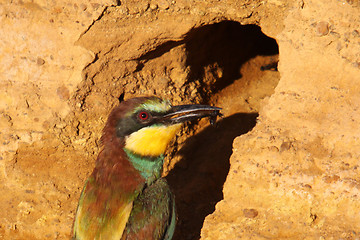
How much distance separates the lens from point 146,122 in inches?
144

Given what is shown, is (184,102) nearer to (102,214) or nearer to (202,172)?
(202,172)

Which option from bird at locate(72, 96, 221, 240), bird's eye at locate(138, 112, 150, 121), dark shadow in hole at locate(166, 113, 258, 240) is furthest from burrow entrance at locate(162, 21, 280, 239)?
bird's eye at locate(138, 112, 150, 121)

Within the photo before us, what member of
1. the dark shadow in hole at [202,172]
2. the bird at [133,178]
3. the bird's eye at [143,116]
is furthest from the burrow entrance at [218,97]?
the bird's eye at [143,116]

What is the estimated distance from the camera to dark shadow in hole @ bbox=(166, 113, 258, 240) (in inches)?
179

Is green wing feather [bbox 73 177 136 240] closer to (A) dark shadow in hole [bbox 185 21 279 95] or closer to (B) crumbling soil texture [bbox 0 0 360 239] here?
(B) crumbling soil texture [bbox 0 0 360 239]

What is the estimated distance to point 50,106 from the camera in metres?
4.08

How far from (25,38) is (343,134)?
103 inches

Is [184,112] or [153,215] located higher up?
[184,112]

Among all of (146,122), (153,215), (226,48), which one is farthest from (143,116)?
(226,48)

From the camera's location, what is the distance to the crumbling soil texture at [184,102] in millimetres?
3373

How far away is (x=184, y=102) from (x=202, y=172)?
0.74 meters

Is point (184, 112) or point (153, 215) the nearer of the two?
point (153, 215)

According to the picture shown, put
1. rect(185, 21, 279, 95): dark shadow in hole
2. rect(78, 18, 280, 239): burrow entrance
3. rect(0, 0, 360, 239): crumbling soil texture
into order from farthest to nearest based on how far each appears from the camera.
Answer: rect(185, 21, 279, 95): dark shadow in hole → rect(78, 18, 280, 239): burrow entrance → rect(0, 0, 360, 239): crumbling soil texture

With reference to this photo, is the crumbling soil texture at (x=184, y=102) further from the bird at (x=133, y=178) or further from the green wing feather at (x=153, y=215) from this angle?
the bird at (x=133, y=178)
